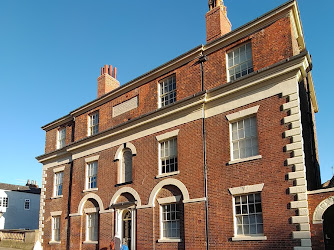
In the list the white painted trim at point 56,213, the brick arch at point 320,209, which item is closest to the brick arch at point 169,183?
the brick arch at point 320,209

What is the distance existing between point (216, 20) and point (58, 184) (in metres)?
16.6

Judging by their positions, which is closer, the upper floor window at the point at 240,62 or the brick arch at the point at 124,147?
the upper floor window at the point at 240,62

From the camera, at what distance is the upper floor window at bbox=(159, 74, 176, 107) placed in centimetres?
2042

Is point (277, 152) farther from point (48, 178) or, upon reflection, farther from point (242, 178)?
point (48, 178)

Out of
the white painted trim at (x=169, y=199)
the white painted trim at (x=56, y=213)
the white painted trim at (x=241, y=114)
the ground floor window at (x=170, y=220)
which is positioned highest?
the white painted trim at (x=241, y=114)

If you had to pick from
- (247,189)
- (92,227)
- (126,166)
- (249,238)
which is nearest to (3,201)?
(92,227)

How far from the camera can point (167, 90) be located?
20.9 meters

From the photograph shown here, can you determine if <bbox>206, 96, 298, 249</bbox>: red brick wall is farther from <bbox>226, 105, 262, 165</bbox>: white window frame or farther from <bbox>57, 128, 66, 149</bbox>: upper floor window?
<bbox>57, 128, 66, 149</bbox>: upper floor window

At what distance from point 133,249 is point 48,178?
37.7 ft

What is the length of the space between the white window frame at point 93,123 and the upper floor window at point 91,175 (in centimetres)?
226

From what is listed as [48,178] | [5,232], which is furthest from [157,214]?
[5,232]

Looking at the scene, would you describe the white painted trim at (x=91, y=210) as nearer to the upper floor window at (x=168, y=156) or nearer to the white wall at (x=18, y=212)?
the upper floor window at (x=168, y=156)

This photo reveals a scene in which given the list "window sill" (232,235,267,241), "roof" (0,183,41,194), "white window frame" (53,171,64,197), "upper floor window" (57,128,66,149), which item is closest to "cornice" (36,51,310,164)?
"upper floor window" (57,128,66,149)

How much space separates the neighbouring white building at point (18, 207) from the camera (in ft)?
145
